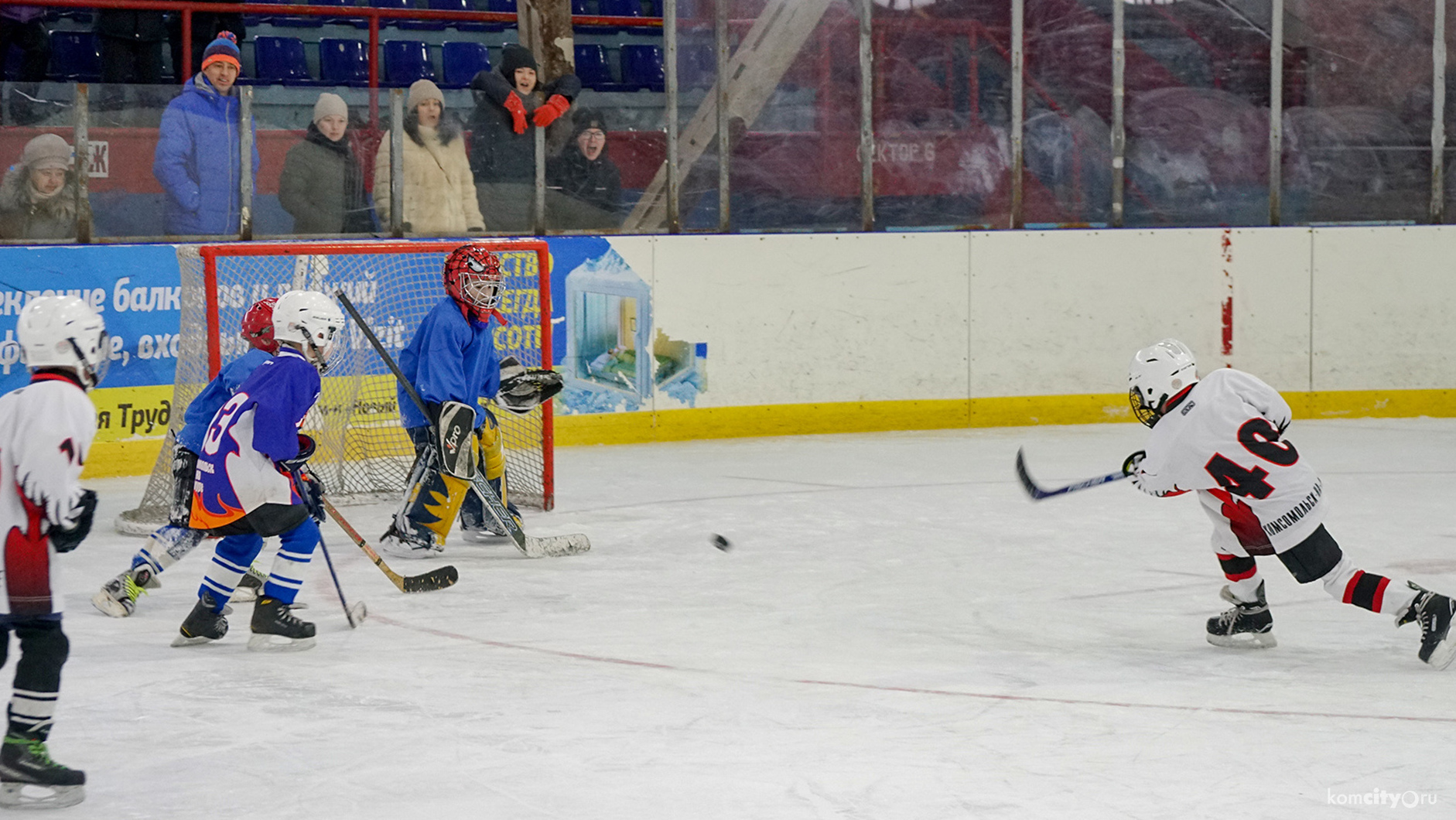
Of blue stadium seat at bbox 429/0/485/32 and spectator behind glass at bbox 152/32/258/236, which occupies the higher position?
blue stadium seat at bbox 429/0/485/32

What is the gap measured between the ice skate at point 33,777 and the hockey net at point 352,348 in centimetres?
317

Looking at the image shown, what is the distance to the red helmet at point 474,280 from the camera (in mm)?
5906

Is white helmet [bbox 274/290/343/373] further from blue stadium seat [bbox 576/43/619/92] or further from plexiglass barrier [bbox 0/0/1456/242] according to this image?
blue stadium seat [bbox 576/43/619/92]

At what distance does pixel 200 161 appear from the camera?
7.79 m

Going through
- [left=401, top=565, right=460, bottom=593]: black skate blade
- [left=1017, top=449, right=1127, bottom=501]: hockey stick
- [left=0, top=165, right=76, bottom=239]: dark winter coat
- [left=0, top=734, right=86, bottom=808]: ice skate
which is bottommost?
[left=401, top=565, right=460, bottom=593]: black skate blade

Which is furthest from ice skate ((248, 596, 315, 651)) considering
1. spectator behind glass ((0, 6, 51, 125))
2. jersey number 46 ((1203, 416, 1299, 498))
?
spectator behind glass ((0, 6, 51, 125))

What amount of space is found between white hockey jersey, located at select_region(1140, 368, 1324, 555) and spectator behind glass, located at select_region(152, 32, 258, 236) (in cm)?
502

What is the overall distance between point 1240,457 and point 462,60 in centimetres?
852

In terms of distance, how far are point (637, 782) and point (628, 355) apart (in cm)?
547

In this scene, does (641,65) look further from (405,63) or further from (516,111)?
(516,111)

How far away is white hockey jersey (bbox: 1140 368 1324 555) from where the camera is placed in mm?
4246

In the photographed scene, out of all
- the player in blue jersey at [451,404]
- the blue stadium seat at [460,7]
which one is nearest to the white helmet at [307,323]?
the player in blue jersey at [451,404]

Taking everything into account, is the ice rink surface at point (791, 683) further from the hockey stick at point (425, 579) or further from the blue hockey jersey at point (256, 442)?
the blue hockey jersey at point (256, 442)

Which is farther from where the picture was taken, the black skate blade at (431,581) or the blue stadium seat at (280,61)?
the blue stadium seat at (280,61)
